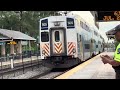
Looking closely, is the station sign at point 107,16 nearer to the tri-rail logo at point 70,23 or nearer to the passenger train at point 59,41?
the passenger train at point 59,41

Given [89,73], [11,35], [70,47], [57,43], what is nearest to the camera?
[89,73]

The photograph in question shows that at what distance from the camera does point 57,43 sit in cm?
1653

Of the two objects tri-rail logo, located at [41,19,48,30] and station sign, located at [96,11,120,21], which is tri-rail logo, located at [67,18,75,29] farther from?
station sign, located at [96,11,120,21]

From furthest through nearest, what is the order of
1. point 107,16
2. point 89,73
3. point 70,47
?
point 70,47 → point 89,73 → point 107,16

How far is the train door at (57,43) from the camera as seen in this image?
16.5 metres

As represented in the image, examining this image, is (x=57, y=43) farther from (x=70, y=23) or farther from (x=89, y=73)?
(x=89, y=73)

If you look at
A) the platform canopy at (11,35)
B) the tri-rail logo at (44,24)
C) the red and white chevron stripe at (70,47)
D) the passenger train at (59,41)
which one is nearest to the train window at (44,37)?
the passenger train at (59,41)

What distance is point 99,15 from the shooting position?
875cm

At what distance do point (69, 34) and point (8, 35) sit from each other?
288 inches

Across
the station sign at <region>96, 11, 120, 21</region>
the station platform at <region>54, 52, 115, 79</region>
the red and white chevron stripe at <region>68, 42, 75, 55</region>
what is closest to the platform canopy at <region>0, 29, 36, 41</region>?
the red and white chevron stripe at <region>68, 42, 75, 55</region>

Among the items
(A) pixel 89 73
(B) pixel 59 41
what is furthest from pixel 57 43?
(A) pixel 89 73
